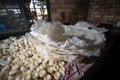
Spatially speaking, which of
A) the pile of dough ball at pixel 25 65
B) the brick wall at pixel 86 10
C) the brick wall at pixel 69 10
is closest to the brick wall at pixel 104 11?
the brick wall at pixel 86 10

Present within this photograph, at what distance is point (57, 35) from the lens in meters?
1.21

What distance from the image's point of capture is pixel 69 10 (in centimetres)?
189

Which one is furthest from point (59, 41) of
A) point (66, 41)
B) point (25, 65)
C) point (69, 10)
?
point (69, 10)

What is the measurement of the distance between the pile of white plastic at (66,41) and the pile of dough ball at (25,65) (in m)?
0.07

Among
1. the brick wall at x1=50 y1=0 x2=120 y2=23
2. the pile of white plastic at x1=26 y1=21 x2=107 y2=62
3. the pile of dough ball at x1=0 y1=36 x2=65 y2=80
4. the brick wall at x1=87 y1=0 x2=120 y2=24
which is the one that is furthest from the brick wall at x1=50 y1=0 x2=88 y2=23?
the pile of dough ball at x1=0 y1=36 x2=65 y2=80

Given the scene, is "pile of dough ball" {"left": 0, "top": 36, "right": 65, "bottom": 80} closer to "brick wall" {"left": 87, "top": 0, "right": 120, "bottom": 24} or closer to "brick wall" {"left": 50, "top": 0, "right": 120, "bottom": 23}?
"brick wall" {"left": 50, "top": 0, "right": 120, "bottom": 23}

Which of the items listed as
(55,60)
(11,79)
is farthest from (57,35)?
(11,79)

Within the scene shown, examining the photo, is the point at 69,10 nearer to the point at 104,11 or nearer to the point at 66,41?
the point at 104,11

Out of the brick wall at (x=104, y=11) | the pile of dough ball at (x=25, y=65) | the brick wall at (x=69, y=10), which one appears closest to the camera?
the pile of dough ball at (x=25, y=65)

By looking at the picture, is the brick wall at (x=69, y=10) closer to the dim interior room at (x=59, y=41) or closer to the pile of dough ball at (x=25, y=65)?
the dim interior room at (x=59, y=41)

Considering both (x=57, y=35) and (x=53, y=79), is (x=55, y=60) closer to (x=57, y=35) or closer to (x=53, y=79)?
(x=53, y=79)

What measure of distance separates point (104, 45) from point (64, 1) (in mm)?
1126

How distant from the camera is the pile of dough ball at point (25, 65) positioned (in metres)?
0.83

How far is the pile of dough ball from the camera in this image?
0.83 m
